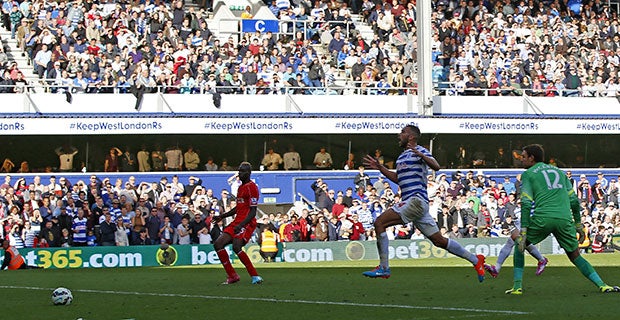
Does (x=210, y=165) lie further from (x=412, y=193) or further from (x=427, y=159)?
(x=427, y=159)

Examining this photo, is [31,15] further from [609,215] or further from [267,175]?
[609,215]

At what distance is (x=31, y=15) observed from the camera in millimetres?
34344

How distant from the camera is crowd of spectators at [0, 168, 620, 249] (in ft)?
92.2

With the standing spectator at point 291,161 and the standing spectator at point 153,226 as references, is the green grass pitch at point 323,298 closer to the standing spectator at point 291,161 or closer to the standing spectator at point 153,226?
the standing spectator at point 153,226

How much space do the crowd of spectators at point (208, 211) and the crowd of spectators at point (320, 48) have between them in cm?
317

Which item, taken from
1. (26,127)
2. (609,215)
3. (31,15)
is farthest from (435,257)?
(31,15)

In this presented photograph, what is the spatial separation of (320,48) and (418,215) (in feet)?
73.8

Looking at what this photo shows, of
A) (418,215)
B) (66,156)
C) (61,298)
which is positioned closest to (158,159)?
(66,156)

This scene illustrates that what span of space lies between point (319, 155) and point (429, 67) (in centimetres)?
425

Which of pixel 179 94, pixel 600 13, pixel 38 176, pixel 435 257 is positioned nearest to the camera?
pixel 435 257

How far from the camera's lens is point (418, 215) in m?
15.3

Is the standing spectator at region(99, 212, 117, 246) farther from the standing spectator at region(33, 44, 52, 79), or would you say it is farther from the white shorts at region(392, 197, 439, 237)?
the white shorts at region(392, 197, 439, 237)

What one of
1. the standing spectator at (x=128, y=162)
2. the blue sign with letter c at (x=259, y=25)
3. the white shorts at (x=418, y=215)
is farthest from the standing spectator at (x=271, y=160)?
the white shorts at (x=418, y=215)

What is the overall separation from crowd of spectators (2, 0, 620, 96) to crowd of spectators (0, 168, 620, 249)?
3.17m
